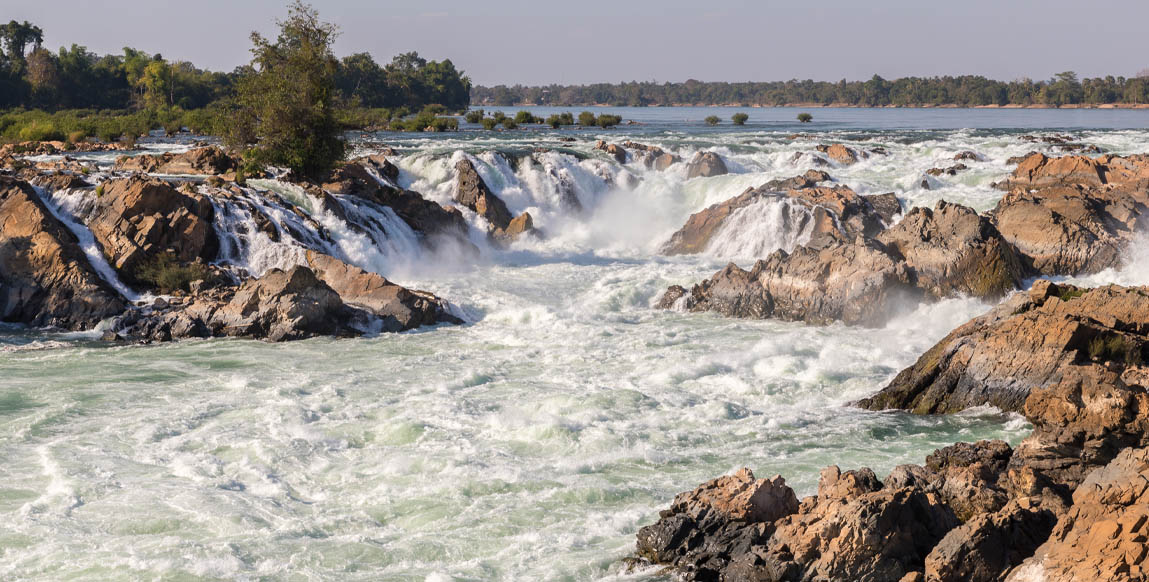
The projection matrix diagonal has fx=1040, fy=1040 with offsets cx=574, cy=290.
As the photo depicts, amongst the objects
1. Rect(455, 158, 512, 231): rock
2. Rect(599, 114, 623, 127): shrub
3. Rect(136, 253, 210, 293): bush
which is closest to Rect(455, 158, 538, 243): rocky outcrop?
Rect(455, 158, 512, 231): rock

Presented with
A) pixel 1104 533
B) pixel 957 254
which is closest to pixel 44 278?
pixel 957 254

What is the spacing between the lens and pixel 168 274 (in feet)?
72.1

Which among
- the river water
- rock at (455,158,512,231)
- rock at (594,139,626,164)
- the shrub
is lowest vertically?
the river water

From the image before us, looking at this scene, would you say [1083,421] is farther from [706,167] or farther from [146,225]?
[706,167]

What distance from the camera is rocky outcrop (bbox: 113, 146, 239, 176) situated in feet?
98.8

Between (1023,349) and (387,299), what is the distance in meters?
12.3

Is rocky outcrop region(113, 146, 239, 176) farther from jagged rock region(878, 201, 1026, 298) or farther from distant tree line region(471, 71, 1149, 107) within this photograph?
distant tree line region(471, 71, 1149, 107)

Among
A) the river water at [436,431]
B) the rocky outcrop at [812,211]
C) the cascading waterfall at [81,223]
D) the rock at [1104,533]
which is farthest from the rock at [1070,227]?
the cascading waterfall at [81,223]

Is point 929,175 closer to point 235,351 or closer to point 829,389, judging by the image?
point 829,389

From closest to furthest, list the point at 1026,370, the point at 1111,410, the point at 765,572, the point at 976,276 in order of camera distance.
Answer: the point at 765,572 < the point at 1111,410 < the point at 1026,370 < the point at 976,276

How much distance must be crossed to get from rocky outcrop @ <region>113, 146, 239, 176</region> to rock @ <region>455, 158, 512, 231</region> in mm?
7235

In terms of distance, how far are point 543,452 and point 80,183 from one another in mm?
16015

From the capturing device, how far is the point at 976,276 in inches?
846

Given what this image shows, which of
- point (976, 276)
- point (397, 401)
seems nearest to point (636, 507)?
point (397, 401)
